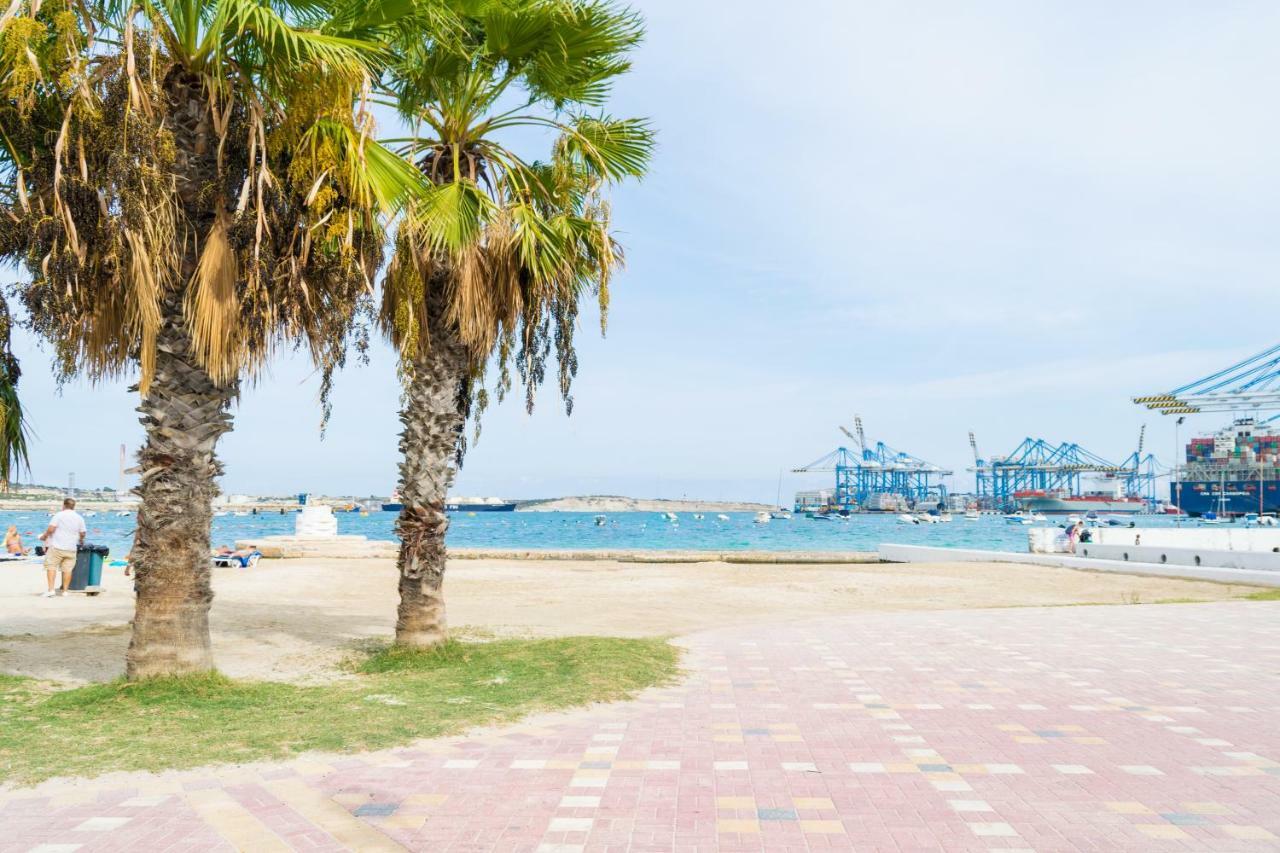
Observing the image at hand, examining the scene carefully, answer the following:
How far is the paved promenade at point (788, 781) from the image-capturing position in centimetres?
429

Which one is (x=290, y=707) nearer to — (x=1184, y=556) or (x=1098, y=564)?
(x=1098, y=564)

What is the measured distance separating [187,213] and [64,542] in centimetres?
1014

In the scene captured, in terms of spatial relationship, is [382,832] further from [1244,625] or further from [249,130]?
[1244,625]

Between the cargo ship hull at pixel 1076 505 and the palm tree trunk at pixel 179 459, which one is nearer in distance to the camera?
the palm tree trunk at pixel 179 459

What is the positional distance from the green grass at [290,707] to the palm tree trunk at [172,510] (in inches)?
13.2

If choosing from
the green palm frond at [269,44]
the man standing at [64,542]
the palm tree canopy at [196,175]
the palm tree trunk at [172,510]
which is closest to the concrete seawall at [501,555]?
the man standing at [64,542]

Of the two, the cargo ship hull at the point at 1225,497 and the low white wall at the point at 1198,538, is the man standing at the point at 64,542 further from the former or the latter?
the cargo ship hull at the point at 1225,497

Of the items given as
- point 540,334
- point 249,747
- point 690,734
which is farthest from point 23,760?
point 540,334

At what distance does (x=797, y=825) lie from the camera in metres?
4.47

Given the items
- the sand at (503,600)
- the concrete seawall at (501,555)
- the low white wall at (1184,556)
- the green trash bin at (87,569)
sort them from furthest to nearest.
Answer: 1. the concrete seawall at (501,555)
2. the low white wall at (1184,556)
3. the green trash bin at (87,569)
4. the sand at (503,600)

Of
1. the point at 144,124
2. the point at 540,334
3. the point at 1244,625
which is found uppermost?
the point at 144,124

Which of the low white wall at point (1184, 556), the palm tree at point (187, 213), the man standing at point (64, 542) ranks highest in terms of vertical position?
the palm tree at point (187, 213)

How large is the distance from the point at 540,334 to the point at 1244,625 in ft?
35.1

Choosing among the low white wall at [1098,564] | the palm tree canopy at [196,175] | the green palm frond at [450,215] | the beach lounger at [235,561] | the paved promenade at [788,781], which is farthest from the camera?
the beach lounger at [235,561]
